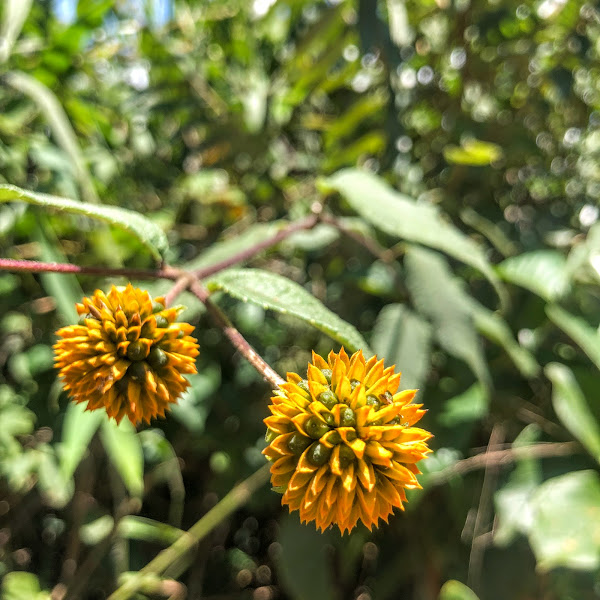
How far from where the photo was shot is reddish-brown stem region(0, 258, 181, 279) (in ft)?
1.50

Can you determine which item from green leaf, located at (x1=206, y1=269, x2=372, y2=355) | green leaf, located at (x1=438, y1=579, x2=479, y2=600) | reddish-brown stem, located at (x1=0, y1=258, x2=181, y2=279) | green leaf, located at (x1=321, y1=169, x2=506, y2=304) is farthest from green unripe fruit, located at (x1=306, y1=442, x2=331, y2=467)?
green leaf, located at (x1=438, y1=579, x2=479, y2=600)

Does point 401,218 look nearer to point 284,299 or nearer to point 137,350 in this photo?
point 284,299

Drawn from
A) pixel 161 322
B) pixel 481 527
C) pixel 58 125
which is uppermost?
pixel 58 125

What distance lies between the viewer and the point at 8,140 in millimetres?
1027

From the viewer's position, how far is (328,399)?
410 millimetres

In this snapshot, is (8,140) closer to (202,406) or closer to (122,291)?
(202,406)

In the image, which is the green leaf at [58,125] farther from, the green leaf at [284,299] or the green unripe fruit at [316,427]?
the green unripe fruit at [316,427]

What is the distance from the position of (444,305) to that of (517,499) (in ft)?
1.03

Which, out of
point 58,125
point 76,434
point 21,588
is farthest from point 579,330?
point 21,588

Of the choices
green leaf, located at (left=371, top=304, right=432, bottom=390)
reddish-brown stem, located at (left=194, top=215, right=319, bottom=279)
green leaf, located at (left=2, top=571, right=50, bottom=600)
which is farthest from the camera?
green leaf, located at (left=2, top=571, right=50, bottom=600)

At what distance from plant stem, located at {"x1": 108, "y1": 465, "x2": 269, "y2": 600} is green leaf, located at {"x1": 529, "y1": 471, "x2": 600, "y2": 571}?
404 millimetres

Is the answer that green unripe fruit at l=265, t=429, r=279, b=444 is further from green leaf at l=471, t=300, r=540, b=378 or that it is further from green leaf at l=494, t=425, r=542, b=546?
green leaf at l=494, t=425, r=542, b=546

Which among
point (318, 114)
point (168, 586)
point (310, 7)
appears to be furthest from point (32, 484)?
point (310, 7)

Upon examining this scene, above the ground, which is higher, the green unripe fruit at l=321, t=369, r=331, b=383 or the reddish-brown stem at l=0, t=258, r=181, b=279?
the reddish-brown stem at l=0, t=258, r=181, b=279
